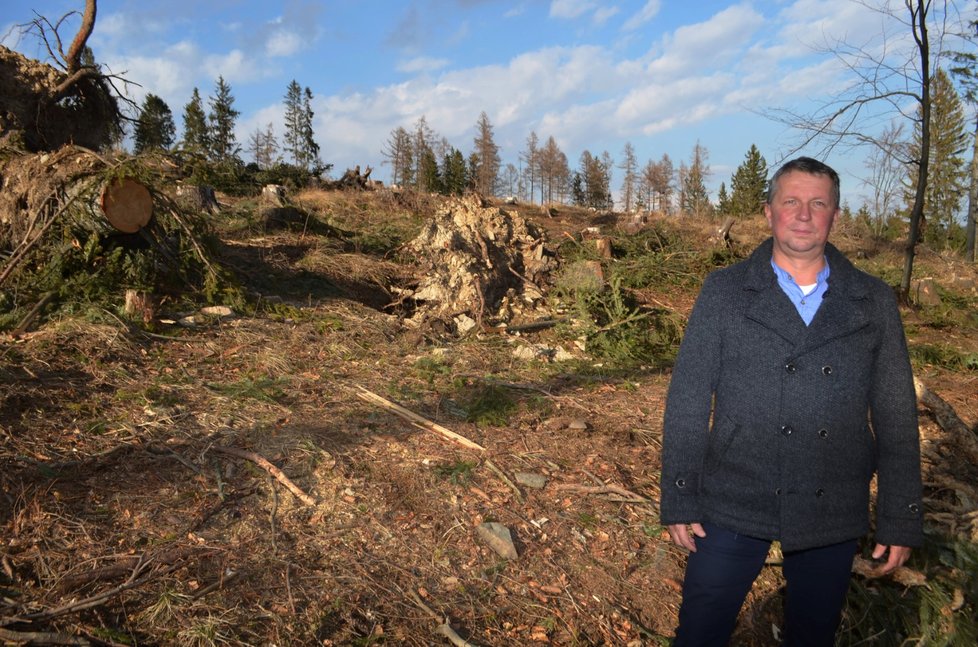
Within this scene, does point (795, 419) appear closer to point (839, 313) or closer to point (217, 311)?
point (839, 313)

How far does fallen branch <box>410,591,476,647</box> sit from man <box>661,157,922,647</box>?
988mm

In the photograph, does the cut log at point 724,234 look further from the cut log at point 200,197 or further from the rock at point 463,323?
the cut log at point 200,197

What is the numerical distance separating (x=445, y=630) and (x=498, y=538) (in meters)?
0.70

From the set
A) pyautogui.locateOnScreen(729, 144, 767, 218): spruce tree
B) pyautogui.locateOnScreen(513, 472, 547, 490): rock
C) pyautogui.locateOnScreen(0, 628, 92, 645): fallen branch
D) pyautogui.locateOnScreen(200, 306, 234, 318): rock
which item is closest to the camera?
pyautogui.locateOnScreen(0, 628, 92, 645): fallen branch

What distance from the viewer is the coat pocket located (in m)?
1.86

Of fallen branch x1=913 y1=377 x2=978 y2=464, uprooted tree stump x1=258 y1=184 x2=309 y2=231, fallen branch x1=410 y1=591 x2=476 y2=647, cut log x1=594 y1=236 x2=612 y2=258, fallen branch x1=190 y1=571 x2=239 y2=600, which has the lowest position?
fallen branch x1=410 y1=591 x2=476 y2=647

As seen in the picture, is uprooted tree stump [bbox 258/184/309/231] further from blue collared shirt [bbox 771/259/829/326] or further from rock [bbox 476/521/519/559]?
blue collared shirt [bbox 771/259/829/326]

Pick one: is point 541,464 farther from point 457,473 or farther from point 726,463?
point 726,463

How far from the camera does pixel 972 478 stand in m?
3.51

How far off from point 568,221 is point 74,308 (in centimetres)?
1119

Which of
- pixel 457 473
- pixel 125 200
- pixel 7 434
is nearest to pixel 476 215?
pixel 125 200

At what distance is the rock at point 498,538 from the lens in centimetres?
313

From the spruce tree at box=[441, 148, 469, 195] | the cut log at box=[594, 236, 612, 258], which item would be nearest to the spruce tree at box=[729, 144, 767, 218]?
the spruce tree at box=[441, 148, 469, 195]

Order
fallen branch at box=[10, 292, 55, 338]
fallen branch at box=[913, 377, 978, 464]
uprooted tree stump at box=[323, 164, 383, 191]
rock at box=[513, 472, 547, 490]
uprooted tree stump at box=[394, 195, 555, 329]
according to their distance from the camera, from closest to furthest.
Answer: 1. fallen branch at box=[913, 377, 978, 464]
2. rock at box=[513, 472, 547, 490]
3. fallen branch at box=[10, 292, 55, 338]
4. uprooted tree stump at box=[394, 195, 555, 329]
5. uprooted tree stump at box=[323, 164, 383, 191]
